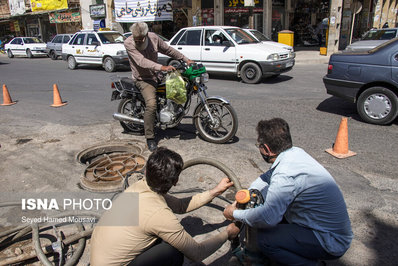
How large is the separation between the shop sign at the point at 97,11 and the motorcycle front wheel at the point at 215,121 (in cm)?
2335

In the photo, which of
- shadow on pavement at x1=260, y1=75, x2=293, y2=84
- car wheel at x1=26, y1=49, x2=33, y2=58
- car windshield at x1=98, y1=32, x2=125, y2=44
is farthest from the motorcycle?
car wheel at x1=26, y1=49, x2=33, y2=58

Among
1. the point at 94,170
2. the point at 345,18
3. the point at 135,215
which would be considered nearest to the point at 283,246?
the point at 135,215

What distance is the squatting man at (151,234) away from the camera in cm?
192

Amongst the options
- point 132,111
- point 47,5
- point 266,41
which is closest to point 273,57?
point 266,41

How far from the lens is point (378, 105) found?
19.7 ft

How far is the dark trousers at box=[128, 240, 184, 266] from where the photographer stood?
2.01m

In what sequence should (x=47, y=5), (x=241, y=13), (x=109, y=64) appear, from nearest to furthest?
(x=109, y=64)
(x=241, y=13)
(x=47, y=5)

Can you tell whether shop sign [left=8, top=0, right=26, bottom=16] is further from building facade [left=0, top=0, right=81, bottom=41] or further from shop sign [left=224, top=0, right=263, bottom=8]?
shop sign [left=224, top=0, right=263, bottom=8]

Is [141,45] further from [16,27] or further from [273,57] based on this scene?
[16,27]

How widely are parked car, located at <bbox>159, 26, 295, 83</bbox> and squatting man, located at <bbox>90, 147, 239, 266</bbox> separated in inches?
339

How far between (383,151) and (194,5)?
1996 cm

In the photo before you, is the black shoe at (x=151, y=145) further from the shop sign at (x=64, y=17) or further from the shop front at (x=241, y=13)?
the shop sign at (x=64, y=17)

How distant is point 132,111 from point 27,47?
73.2ft

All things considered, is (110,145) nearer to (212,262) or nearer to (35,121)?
(35,121)
